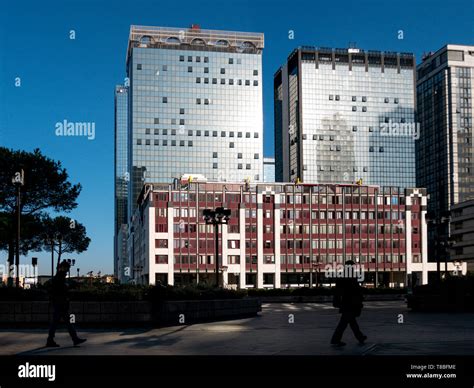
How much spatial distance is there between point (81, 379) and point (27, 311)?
37.8 ft

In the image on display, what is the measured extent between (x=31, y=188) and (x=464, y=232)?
113229 mm

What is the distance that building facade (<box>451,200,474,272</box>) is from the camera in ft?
472

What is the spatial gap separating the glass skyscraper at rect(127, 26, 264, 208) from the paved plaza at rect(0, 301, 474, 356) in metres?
152

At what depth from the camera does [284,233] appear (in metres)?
122

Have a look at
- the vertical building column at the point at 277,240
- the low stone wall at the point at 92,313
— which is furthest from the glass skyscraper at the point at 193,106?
the low stone wall at the point at 92,313

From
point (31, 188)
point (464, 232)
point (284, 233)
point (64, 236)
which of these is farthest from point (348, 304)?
point (464, 232)

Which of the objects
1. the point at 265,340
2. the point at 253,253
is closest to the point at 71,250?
the point at 253,253

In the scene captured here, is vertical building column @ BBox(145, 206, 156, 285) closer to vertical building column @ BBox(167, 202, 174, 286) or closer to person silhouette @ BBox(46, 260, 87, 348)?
vertical building column @ BBox(167, 202, 174, 286)

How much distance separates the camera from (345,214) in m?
124

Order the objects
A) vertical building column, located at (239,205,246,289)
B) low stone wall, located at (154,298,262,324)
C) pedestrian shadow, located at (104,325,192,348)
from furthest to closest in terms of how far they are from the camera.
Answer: vertical building column, located at (239,205,246,289)
low stone wall, located at (154,298,262,324)
pedestrian shadow, located at (104,325,192,348)

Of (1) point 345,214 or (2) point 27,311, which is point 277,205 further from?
(2) point 27,311

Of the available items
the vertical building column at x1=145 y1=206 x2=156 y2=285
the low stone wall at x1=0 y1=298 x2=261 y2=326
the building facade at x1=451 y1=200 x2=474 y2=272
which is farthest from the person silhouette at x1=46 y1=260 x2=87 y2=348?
the building facade at x1=451 y1=200 x2=474 y2=272

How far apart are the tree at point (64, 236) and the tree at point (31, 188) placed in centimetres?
252

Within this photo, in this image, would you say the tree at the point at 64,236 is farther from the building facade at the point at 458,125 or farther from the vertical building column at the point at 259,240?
the building facade at the point at 458,125
